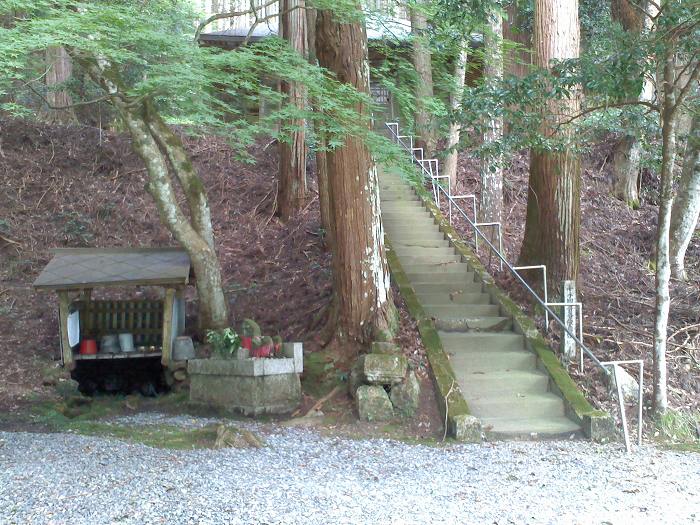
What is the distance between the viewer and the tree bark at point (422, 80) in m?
9.92

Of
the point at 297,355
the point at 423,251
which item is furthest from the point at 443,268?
the point at 297,355

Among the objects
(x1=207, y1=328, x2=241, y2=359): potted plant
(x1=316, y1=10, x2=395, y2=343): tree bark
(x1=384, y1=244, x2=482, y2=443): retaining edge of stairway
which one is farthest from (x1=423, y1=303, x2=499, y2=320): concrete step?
(x1=207, y1=328, x2=241, y2=359): potted plant

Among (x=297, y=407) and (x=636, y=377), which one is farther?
(x=636, y=377)

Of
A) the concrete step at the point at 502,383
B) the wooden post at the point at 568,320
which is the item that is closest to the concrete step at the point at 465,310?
the wooden post at the point at 568,320

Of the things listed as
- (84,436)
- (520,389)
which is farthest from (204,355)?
(520,389)

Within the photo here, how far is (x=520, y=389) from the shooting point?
8.90 meters

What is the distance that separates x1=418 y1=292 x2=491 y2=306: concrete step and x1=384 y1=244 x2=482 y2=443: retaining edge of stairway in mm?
335

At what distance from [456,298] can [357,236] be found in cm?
220

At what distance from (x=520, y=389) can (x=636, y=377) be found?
6.21 feet

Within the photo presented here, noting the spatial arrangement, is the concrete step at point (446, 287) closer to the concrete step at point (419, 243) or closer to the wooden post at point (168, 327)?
the concrete step at point (419, 243)

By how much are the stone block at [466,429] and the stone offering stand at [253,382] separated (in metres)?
2.08

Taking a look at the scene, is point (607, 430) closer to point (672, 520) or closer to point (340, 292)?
point (672, 520)

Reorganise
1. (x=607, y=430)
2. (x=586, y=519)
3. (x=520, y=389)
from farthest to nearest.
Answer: (x=520, y=389), (x=607, y=430), (x=586, y=519)

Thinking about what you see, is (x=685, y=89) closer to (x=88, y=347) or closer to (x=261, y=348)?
(x=261, y=348)
